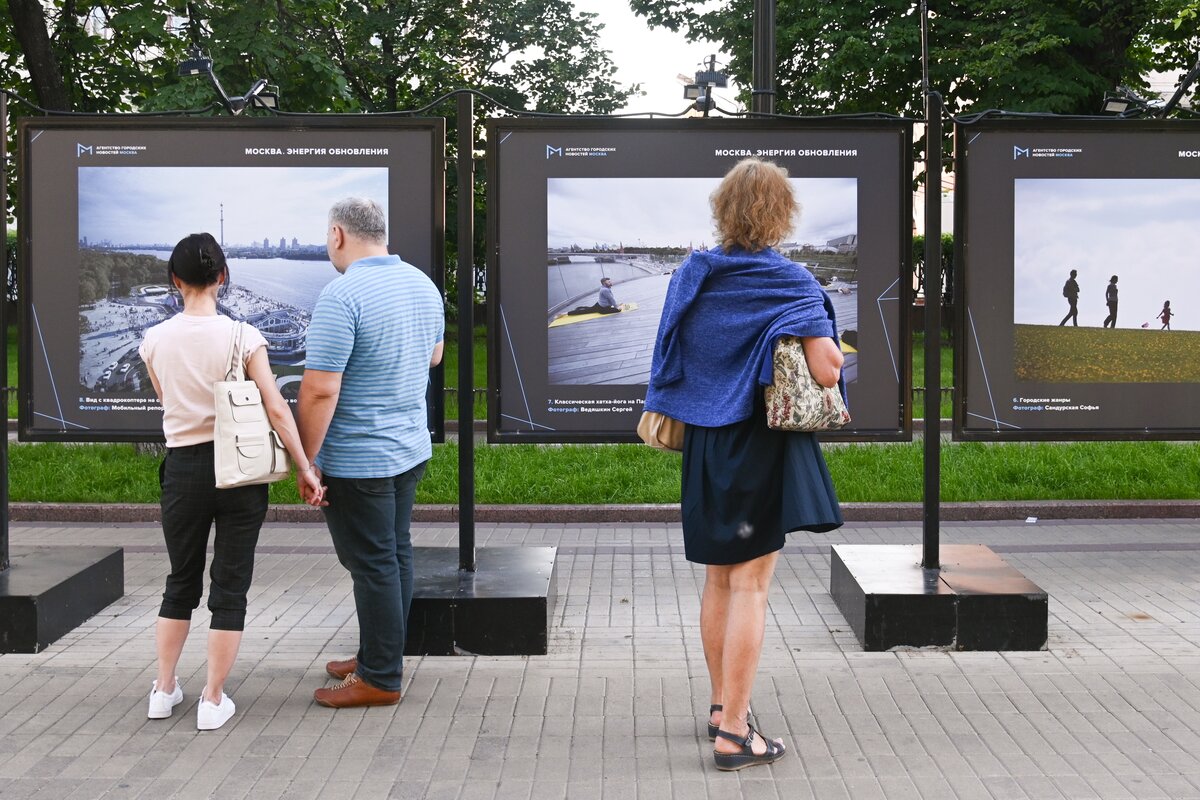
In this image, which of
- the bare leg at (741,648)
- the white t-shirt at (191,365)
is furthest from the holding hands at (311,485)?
the bare leg at (741,648)

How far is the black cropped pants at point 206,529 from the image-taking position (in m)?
4.50

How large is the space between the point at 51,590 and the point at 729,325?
334 centimetres

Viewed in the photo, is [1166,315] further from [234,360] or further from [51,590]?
[51,590]

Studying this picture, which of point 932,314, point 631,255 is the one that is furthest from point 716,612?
point 631,255

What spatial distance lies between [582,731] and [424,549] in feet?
6.98

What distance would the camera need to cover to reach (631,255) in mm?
6590

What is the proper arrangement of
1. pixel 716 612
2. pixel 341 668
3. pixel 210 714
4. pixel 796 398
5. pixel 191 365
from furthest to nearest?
pixel 341 668
pixel 210 714
pixel 191 365
pixel 716 612
pixel 796 398

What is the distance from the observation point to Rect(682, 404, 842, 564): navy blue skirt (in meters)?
4.20

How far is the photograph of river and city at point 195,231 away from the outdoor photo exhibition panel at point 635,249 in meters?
0.98

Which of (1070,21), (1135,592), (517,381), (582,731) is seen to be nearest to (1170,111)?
(1135,592)

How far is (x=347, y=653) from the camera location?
5629 mm

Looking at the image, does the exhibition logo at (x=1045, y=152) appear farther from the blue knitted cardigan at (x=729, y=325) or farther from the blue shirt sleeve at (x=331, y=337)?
the blue shirt sleeve at (x=331, y=337)

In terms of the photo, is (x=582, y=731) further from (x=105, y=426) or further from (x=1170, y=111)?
(x=1170, y=111)

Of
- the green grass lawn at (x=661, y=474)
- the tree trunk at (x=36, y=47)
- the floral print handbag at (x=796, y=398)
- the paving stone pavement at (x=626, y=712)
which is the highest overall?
the tree trunk at (x=36, y=47)
